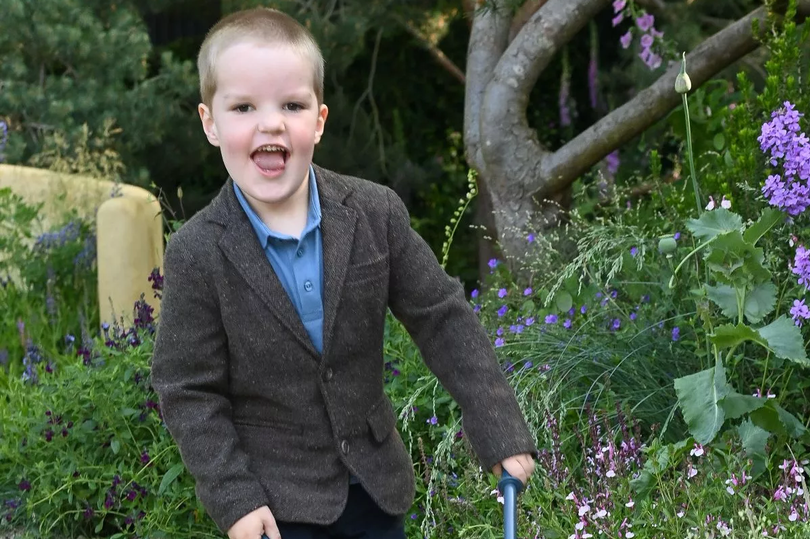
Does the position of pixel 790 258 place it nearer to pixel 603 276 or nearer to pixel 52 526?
pixel 603 276

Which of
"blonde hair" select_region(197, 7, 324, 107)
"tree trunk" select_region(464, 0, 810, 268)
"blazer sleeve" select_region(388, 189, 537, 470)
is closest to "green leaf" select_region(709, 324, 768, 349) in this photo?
"blazer sleeve" select_region(388, 189, 537, 470)

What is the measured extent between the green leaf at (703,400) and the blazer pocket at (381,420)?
0.82m

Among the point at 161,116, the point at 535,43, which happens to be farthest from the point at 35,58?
the point at 535,43

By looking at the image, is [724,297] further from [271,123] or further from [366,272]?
[271,123]

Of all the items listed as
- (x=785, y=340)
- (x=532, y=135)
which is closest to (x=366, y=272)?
(x=785, y=340)

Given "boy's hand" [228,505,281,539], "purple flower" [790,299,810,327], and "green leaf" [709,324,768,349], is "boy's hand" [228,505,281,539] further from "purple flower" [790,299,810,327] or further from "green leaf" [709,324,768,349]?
"purple flower" [790,299,810,327]

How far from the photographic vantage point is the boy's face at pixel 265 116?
210cm

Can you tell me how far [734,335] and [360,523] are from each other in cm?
106

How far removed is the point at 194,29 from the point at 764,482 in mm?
5640

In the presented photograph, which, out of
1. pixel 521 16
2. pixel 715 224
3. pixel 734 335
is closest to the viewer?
pixel 734 335

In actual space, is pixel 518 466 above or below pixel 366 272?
below

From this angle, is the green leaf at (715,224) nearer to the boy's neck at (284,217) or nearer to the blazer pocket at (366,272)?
the blazer pocket at (366,272)

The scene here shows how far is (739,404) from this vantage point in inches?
113

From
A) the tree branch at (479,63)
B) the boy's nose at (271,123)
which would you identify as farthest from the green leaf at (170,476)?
the tree branch at (479,63)
